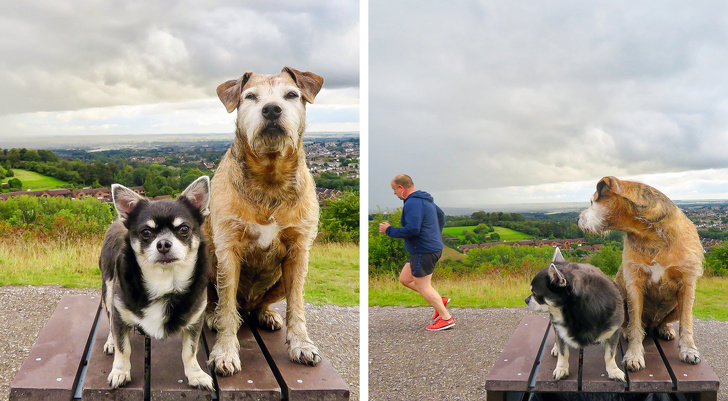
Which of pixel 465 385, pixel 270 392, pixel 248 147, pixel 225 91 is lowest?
pixel 465 385

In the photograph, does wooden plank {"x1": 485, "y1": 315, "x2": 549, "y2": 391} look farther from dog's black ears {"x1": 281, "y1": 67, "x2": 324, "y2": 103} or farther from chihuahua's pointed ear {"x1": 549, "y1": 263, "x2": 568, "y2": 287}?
dog's black ears {"x1": 281, "y1": 67, "x2": 324, "y2": 103}

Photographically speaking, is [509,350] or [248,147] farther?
→ [509,350]

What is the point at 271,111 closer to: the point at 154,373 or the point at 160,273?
the point at 160,273

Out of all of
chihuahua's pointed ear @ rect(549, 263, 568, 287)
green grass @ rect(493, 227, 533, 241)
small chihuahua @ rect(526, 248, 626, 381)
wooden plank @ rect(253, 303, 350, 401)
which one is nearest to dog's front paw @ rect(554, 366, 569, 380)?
small chihuahua @ rect(526, 248, 626, 381)

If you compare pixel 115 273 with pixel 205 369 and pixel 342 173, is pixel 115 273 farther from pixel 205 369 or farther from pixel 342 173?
pixel 342 173

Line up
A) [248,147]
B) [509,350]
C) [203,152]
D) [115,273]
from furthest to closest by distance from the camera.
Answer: [203,152] < [509,350] < [248,147] < [115,273]

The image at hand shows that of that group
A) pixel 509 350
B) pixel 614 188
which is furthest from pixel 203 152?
pixel 614 188
